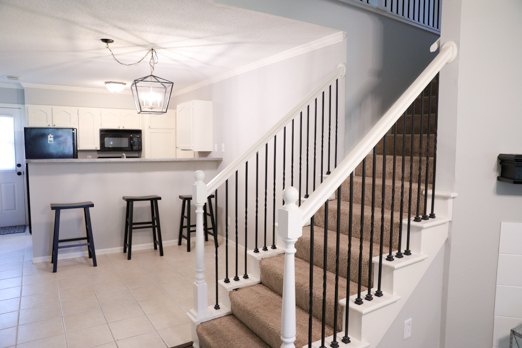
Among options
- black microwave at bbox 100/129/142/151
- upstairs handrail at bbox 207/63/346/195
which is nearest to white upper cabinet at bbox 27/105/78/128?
black microwave at bbox 100/129/142/151

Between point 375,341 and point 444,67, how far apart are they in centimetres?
173

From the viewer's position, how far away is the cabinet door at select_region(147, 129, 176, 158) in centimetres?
707

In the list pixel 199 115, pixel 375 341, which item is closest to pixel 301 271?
pixel 375 341

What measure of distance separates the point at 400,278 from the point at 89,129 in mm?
6192

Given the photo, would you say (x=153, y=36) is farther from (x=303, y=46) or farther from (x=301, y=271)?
(x=301, y=271)

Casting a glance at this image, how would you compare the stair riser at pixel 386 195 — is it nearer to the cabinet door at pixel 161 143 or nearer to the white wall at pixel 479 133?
the white wall at pixel 479 133

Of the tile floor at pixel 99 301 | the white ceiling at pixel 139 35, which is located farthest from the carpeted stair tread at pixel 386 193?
the tile floor at pixel 99 301

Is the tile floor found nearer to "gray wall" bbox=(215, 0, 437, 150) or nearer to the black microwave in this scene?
"gray wall" bbox=(215, 0, 437, 150)

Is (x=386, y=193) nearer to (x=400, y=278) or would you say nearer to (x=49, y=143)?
(x=400, y=278)

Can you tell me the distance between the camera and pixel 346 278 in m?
2.35

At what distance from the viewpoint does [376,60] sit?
11.4 feet

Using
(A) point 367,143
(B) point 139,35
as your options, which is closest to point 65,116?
(B) point 139,35

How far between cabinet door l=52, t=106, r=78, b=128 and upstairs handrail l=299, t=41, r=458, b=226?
6.00 metres

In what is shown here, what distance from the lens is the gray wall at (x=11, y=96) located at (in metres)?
6.30
